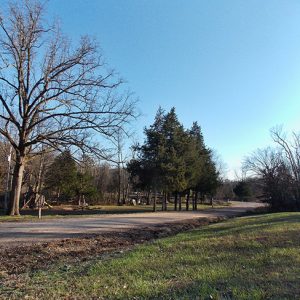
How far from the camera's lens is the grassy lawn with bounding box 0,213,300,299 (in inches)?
207

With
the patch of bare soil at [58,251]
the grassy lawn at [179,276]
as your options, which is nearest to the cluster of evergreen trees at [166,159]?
the patch of bare soil at [58,251]

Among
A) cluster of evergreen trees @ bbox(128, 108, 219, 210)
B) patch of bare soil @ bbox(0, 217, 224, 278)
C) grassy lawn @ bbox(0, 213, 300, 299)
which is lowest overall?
patch of bare soil @ bbox(0, 217, 224, 278)

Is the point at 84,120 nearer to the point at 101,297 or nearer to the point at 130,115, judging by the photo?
the point at 130,115

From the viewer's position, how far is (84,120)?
928 inches

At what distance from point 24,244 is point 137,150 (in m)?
31.6

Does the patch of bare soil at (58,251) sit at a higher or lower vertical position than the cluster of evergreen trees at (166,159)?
lower

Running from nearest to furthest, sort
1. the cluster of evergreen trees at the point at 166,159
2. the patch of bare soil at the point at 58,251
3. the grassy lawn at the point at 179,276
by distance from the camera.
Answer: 1. the grassy lawn at the point at 179,276
2. the patch of bare soil at the point at 58,251
3. the cluster of evergreen trees at the point at 166,159

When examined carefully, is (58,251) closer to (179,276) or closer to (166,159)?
(179,276)

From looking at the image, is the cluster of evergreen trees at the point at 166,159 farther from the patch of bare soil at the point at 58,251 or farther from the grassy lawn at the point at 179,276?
the grassy lawn at the point at 179,276

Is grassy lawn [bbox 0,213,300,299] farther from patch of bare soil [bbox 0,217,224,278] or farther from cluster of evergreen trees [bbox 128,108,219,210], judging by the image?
cluster of evergreen trees [bbox 128,108,219,210]

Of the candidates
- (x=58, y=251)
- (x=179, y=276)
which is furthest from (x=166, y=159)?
(x=179, y=276)

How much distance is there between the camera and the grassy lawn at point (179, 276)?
5250 mm

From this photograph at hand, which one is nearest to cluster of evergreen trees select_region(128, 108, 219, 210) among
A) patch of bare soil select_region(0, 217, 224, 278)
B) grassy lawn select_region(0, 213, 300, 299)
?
patch of bare soil select_region(0, 217, 224, 278)

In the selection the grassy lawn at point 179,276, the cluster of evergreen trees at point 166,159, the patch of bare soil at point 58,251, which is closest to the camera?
the grassy lawn at point 179,276
